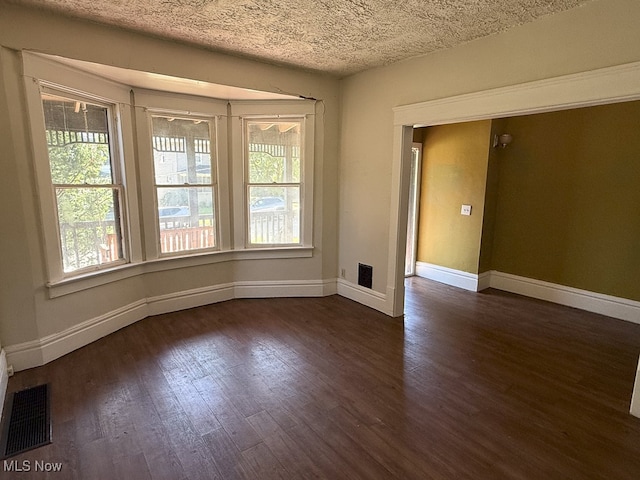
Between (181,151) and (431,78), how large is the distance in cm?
267

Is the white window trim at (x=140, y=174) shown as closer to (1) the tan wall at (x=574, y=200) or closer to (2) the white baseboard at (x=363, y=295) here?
(2) the white baseboard at (x=363, y=295)

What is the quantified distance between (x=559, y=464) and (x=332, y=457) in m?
1.23

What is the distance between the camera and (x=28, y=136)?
2619 mm

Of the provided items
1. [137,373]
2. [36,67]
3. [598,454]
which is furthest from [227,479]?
[36,67]

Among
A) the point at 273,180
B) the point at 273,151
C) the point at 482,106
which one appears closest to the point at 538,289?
the point at 482,106

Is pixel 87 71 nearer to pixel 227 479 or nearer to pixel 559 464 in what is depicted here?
pixel 227 479

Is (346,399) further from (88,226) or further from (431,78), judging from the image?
(431,78)

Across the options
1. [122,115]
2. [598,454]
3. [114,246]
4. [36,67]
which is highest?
[36,67]

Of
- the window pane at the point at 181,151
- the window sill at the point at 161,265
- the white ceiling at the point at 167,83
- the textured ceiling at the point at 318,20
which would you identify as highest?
the textured ceiling at the point at 318,20

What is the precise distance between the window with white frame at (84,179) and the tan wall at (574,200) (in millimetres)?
4652

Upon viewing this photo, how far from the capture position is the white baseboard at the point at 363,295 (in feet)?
13.2

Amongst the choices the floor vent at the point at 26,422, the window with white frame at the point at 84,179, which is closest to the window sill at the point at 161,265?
the window with white frame at the point at 84,179

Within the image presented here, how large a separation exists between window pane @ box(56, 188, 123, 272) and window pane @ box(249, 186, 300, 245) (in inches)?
57.8

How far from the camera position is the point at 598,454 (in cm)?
198
